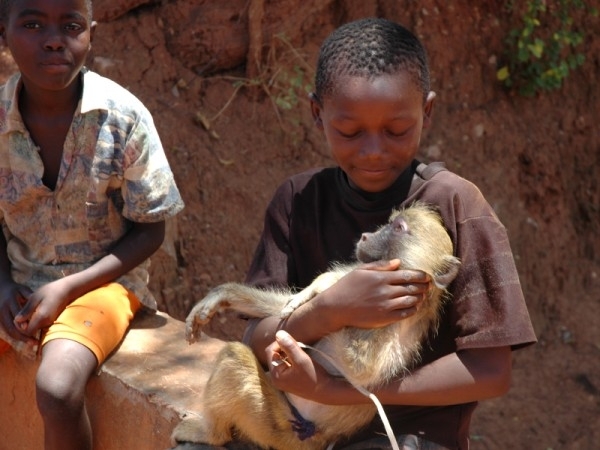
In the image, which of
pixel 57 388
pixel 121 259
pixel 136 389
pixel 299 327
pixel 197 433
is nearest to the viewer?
pixel 299 327

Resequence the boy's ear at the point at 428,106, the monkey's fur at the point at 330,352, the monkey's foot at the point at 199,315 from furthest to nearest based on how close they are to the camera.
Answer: the monkey's foot at the point at 199,315
the boy's ear at the point at 428,106
the monkey's fur at the point at 330,352

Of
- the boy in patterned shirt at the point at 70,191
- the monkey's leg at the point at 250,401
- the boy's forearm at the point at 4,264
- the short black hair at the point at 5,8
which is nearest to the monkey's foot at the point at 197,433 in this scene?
the monkey's leg at the point at 250,401

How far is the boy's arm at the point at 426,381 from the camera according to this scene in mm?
2502

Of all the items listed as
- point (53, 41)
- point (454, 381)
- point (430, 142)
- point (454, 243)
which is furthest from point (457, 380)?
point (430, 142)

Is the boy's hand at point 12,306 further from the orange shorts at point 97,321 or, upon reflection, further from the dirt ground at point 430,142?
the dirt ground at point 430,142

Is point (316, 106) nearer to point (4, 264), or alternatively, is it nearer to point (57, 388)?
point (57, 388)

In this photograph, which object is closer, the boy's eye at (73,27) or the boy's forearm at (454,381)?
the boy's forearm at (454,381)

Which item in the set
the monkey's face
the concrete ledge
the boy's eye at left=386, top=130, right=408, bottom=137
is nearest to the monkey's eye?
the monkey's face

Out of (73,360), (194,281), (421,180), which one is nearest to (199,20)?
(194,281)

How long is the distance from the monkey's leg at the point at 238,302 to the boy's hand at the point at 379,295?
13.1 inches

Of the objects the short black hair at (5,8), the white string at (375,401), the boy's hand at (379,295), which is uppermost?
the short black hair at (5,8)

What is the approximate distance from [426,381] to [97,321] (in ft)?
4.99

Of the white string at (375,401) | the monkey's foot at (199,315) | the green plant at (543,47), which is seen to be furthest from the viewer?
the green plant at (543,47)

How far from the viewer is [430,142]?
21.3 feet
